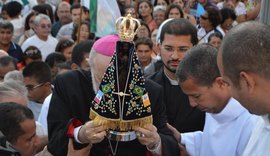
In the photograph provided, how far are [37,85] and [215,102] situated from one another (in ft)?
8.44

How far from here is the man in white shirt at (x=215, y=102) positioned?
10.7 feet

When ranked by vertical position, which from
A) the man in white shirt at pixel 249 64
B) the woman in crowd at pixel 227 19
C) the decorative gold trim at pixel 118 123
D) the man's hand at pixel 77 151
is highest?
the man in white shirt at pixel 249 64

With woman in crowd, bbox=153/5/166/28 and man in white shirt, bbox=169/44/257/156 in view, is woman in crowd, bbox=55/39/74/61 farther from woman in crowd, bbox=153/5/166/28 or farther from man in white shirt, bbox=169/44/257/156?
man in white shirt, bbox=169/44/257/156

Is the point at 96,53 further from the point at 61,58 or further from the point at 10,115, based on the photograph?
the point at 61,58

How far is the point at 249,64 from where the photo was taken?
221cm

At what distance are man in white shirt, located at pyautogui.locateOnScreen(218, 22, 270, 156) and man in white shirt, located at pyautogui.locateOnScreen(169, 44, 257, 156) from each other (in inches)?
37.0

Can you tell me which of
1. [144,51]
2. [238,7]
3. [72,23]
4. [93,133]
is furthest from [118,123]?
[238,7]

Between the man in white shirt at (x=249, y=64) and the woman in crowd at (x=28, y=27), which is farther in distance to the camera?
the woman in crowd at (x=28, y=27)

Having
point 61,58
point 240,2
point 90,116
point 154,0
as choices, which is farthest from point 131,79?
point 240,2

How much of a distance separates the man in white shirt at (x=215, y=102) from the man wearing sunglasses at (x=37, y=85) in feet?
7.64

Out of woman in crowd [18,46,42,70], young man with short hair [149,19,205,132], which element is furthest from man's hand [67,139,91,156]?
woman in crowd [18,46,42,70]

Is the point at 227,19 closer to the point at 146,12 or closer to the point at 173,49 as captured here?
the point at 146,12

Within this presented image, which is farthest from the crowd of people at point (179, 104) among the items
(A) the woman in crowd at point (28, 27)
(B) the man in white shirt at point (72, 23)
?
(B) the man in white shirt at point (72, 23)

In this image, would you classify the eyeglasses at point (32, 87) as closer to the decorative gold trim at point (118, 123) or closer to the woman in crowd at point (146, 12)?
the decorative gold trim at point (118, 123)
